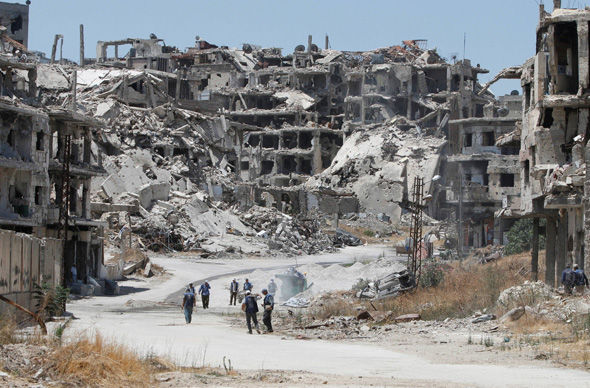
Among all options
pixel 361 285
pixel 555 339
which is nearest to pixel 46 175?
pixel 361 285

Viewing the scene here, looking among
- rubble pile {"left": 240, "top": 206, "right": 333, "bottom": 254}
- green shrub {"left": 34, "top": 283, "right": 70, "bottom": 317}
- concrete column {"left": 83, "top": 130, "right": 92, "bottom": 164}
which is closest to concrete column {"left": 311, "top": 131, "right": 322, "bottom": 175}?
rubble pile {"left": 240, "top": 206, "right": 333, "bottom": 254}

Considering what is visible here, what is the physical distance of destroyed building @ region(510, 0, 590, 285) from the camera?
29500mm

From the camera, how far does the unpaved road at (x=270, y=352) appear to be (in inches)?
650

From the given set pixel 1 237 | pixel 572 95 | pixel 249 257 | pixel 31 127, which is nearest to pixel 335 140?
pixel 249 257

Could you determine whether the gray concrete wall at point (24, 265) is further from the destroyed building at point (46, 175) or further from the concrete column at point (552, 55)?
the concrete column at point (552, 55)

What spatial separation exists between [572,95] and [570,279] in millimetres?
7952

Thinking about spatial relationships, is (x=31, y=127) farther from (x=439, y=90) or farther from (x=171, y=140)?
(x=439, y=90)

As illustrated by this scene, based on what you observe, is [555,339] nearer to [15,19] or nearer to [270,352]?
[270,352]

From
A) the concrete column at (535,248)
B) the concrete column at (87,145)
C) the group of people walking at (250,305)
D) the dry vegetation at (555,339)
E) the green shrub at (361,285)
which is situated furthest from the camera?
the concrete column at (87,145)

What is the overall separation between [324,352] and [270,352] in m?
1.14

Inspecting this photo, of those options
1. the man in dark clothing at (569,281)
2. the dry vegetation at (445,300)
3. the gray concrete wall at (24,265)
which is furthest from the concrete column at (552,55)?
the gray concrete wall at (24,265)

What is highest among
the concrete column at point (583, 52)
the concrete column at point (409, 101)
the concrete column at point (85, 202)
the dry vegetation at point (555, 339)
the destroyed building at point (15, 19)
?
the destroyed building at point (15, 19)

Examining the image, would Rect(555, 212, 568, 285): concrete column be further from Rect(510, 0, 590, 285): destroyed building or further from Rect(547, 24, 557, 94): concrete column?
Rect(547, 24, 557, 94): concrete column

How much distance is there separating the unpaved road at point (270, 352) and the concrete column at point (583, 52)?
42.4 ft
